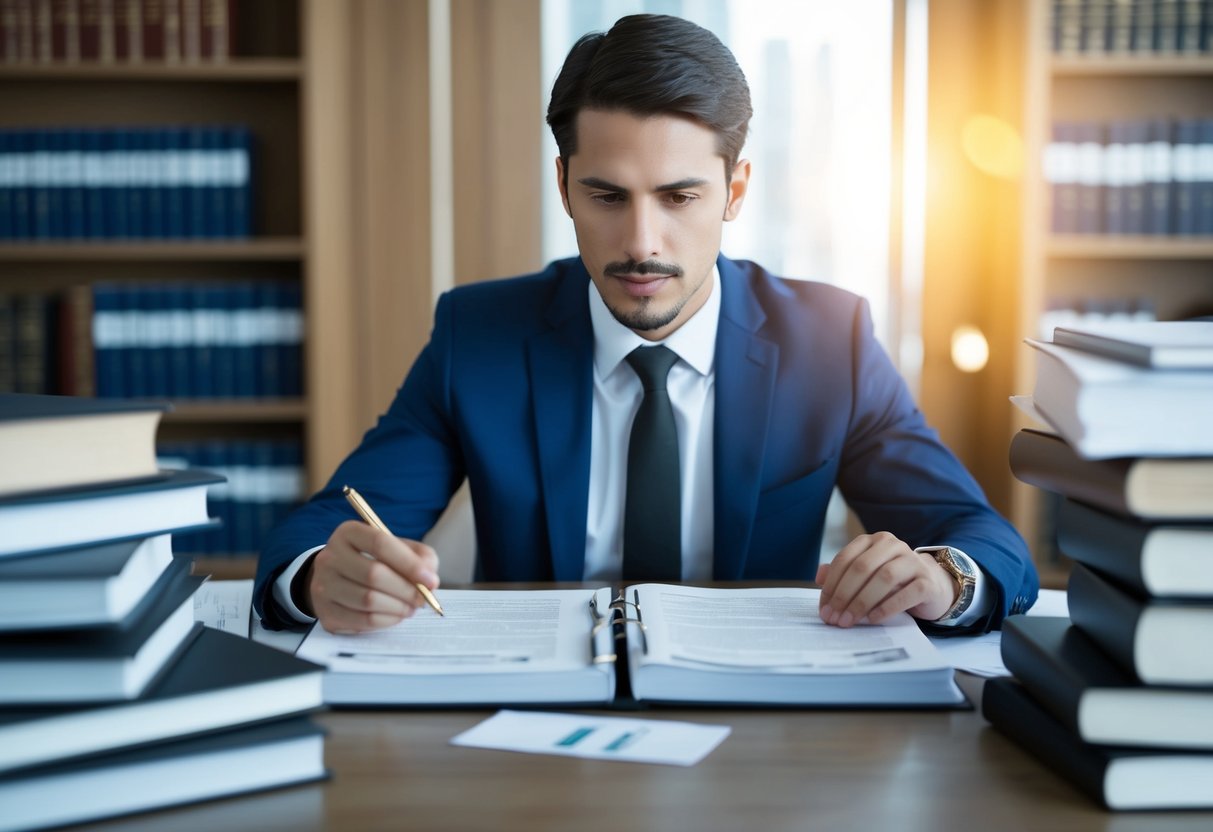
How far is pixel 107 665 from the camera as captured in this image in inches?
26.9

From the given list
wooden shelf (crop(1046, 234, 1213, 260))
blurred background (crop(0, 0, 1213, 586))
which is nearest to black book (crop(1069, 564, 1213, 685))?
blurred background (crop(0, 0, 1213, 586))

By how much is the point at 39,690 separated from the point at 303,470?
2.63 metres

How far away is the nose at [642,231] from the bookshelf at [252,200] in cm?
181

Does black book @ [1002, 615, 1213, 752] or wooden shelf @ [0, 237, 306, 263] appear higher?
wooden shelf @ [0, 237, 306, 263]

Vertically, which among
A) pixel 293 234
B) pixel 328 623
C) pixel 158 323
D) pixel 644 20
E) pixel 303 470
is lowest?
pixel 303 470

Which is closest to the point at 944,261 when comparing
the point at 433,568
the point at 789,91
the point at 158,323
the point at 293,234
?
the point at 789,91

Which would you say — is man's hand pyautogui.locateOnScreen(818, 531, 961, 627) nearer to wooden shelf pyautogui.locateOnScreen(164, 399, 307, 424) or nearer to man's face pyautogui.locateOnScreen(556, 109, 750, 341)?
man's face pyautogui.locateOnScreen(556, 109, 750, 341)

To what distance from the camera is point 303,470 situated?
3.26m

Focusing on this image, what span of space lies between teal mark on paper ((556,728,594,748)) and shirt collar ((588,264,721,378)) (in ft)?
2.83

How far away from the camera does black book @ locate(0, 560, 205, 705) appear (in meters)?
0.68

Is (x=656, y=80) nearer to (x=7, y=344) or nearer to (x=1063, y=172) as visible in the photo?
(x=1063, y=172)

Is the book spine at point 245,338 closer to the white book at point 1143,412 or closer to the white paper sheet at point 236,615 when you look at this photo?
the white paper sheet at point 236,615

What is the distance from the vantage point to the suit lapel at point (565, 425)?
1.58m

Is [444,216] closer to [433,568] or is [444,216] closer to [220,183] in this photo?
[220,183]
